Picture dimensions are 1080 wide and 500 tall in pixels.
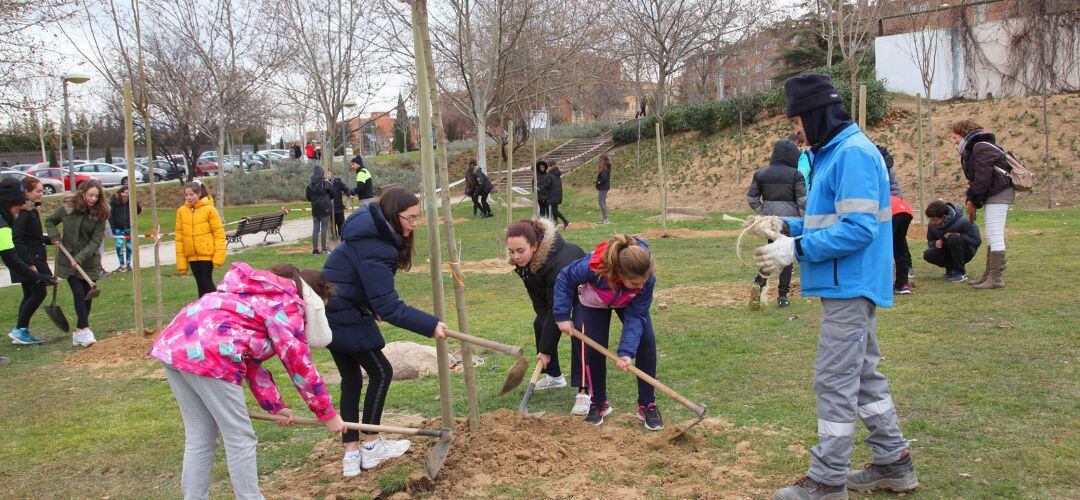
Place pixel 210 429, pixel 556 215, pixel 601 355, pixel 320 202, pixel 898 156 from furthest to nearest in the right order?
1. pixel 898 156
2. pixel 556 215
3. pixel 320 202
4. pixel 601 355
5. pixel 210 429

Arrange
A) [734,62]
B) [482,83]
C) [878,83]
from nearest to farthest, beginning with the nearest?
[878,83] → [482,83] → [734,62]

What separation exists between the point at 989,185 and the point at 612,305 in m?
5.32

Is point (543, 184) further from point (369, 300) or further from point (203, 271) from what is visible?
point (369, 300)

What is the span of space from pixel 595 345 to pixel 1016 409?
8.55 ft

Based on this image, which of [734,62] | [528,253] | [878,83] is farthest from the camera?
[734,62]

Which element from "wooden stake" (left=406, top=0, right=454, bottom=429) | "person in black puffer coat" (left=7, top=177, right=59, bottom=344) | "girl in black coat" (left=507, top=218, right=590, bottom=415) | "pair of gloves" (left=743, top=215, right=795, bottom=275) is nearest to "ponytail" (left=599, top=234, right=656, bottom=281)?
"girl in black coat" (left=507, top=218, right=590, bottom=415)

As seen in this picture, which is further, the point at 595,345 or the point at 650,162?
the point at 650,162

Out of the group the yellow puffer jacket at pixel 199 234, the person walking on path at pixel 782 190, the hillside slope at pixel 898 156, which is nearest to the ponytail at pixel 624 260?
the person walking on path at pixel 782 190

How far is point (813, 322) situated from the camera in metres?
7.44

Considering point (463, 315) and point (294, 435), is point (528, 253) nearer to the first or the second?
point (463, 315)

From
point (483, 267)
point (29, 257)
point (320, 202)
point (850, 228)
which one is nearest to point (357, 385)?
point (850, 228)

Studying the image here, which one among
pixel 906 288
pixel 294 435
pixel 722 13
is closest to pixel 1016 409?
pixel 906 288

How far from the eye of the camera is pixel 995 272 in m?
8.27

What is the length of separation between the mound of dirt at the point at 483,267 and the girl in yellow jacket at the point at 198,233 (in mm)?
4503
